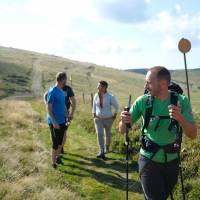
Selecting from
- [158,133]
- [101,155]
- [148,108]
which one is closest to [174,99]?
[148,108]

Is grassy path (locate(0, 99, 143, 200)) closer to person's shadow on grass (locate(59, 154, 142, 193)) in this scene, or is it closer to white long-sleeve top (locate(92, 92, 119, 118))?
person's shadow on grass (locate(59, 154, 142, 193))

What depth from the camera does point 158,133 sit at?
19.7ft

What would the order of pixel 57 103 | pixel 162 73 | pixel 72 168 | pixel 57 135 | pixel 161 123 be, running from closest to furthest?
pixel 162 73 → pixel 161 123 → pixel 57 103 → pixel 57 135 → pixel 72 168

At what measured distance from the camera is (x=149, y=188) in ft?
19.8

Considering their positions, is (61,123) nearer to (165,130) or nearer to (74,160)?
(74,160)

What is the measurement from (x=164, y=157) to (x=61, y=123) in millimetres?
6462

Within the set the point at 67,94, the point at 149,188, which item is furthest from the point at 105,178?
the point at 149,188

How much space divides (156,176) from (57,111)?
6.33 metres

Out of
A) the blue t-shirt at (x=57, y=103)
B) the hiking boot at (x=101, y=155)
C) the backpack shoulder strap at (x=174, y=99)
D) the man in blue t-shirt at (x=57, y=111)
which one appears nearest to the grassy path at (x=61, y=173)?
the hiking boot at (x=101, y=155)

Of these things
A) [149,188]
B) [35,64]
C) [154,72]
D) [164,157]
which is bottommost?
[149,188]

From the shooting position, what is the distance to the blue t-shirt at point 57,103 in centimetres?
1179

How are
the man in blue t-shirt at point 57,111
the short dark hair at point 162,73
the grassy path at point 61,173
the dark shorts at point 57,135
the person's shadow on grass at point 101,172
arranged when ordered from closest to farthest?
the short dark hair at point 162,73 → the grassy path at point 61,173 → the person's shadow on grass at point 101,172 → the man in blue t-shirt at point 57,111 → the dark shorts at point 57,135

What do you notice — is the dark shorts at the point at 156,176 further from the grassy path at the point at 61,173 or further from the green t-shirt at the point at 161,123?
the grassy path at the point at 61,173

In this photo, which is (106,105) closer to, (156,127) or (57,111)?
(57,111)
